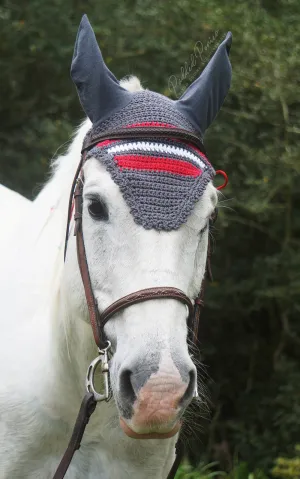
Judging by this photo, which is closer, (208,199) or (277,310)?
(208,199)

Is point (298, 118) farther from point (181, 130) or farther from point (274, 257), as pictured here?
point (181, 130)

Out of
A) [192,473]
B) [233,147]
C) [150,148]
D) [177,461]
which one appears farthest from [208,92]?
[233,147]

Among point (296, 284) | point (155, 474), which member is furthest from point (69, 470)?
point (296, 284)

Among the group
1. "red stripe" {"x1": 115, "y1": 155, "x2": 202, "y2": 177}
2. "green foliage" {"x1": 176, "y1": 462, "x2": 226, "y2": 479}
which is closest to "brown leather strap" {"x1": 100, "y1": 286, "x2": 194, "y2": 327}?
"red stripe" {"x1": 115, "y1": 155, "x2": 202, "y2": 177}

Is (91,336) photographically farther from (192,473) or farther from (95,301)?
(192,473)

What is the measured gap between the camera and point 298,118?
629 cm

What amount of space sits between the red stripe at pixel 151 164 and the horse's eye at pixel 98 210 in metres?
0.15

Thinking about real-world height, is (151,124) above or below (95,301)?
above

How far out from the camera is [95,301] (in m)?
2.65

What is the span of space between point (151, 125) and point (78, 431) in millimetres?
1096

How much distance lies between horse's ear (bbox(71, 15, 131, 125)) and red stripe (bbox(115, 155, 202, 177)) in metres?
0.26

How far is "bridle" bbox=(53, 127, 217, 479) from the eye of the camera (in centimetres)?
246

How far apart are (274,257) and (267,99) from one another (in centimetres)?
124

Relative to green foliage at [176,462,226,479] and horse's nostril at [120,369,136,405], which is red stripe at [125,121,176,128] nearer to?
horse's nostril at [120,369,136,405]
